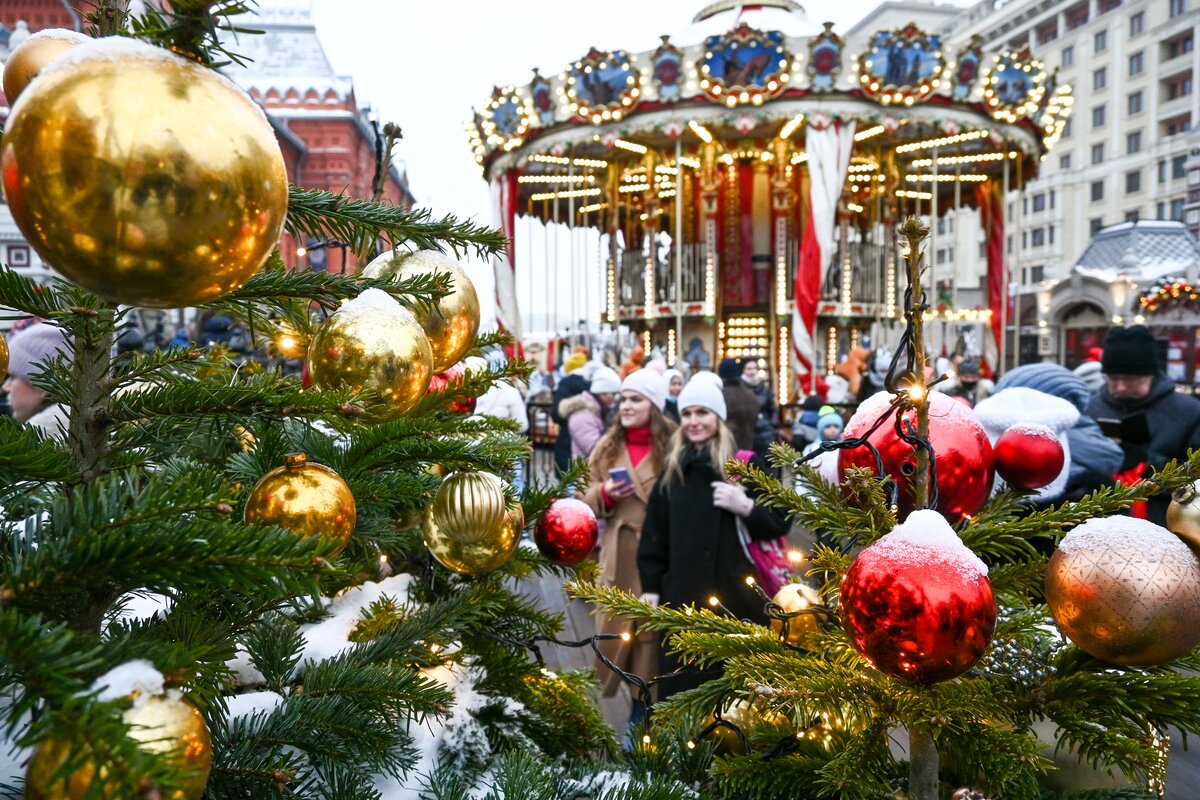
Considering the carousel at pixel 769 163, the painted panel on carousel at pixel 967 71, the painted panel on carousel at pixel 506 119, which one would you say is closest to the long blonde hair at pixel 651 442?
the carousel at pixel 769 163

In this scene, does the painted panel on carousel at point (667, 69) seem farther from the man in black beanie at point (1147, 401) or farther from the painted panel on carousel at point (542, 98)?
the man in black beanie at point (1147, 401)

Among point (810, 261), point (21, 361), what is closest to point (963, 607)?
point (21, 361)

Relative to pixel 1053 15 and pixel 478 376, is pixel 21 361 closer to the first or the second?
pixel 478 376

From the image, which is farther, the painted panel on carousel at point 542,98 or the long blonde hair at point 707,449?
the painted panel on carousel at point 542,98

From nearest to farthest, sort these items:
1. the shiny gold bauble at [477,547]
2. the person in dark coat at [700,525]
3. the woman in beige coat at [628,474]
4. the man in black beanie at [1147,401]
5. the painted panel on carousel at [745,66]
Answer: the shiny gold bauble at [477,547] < the person in dark coat at [700,525] < the woman in beige coat at [628,474] < the man in black beanie at [1147,401] < the painted panel on carousel at [745,66]

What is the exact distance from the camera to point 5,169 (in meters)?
0.63

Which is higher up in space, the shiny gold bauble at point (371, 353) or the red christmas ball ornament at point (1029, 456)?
the shiny gold bauble at point (371, 353)

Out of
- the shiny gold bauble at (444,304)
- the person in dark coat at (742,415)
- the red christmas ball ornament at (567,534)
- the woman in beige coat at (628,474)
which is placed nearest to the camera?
the shiny gold bauble at (444,304)

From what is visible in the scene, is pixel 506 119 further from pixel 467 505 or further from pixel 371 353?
pixel 371 353

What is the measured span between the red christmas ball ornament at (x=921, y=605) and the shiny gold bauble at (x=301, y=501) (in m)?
0.55

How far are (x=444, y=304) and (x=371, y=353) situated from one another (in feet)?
1.02

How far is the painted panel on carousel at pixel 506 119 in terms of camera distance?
13.1 m

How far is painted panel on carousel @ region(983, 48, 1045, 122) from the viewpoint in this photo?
40.3ft

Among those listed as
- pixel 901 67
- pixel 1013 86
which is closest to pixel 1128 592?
pixel 901 67
